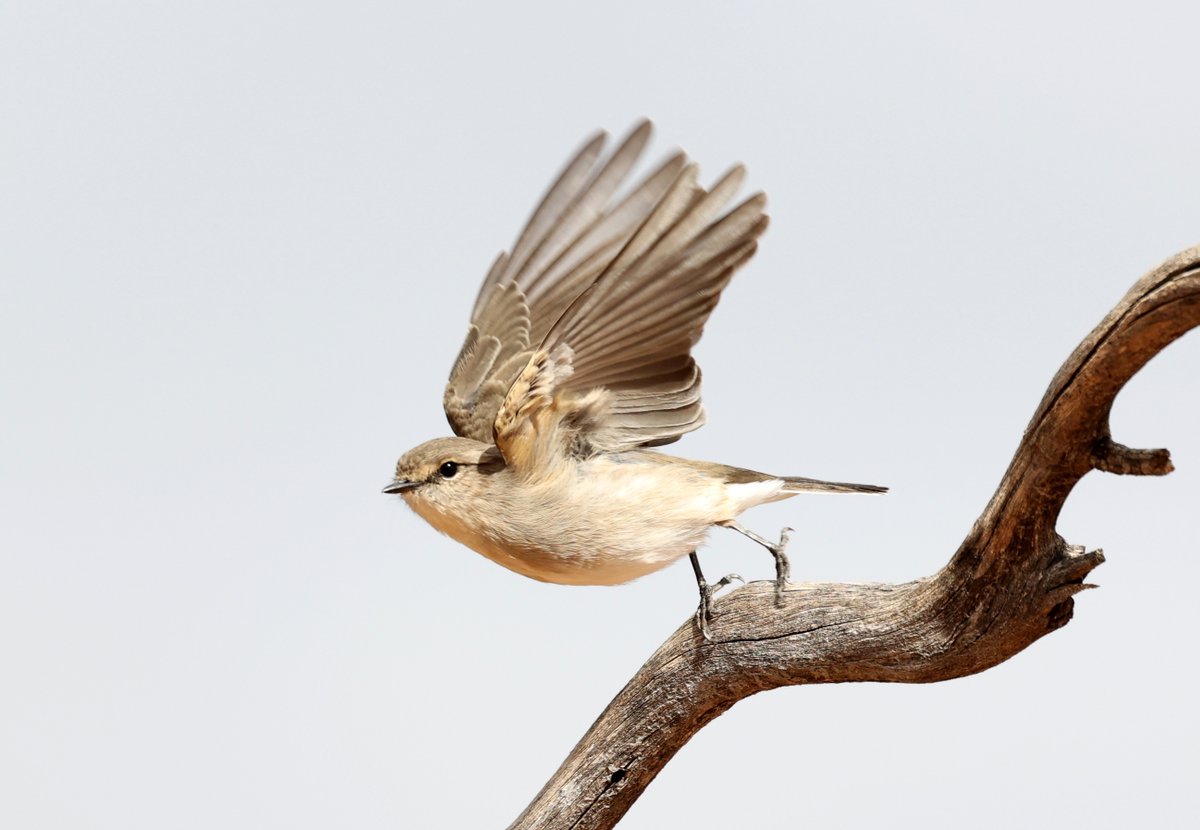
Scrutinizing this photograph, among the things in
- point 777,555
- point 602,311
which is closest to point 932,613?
point 777,555

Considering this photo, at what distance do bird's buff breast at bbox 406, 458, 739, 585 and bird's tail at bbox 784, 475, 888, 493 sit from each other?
217 mm

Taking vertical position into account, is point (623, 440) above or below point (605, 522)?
above

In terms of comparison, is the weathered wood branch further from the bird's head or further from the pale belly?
the bird's head

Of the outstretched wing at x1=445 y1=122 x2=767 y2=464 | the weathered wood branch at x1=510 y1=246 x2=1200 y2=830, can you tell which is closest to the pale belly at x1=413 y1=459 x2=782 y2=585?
the outstretched wing at x1=445 y1=122 x2=767 y2=464

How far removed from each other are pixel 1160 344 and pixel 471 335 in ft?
6.77

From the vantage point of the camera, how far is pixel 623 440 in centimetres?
339

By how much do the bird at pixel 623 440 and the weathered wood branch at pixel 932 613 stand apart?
0.43 feet

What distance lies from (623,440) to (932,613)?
91 cm

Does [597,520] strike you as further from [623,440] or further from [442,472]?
[442,472]

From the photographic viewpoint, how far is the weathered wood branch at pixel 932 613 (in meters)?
2.49

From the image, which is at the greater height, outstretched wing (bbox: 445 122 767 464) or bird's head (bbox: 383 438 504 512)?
outstretched wing (bbox: 445 122 767 464)

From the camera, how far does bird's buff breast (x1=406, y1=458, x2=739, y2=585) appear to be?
125 inches

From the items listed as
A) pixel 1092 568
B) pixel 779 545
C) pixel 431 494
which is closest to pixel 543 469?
pixel 431 494

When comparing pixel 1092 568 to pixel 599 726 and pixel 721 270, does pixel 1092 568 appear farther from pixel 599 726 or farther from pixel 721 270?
pixel 599 726
